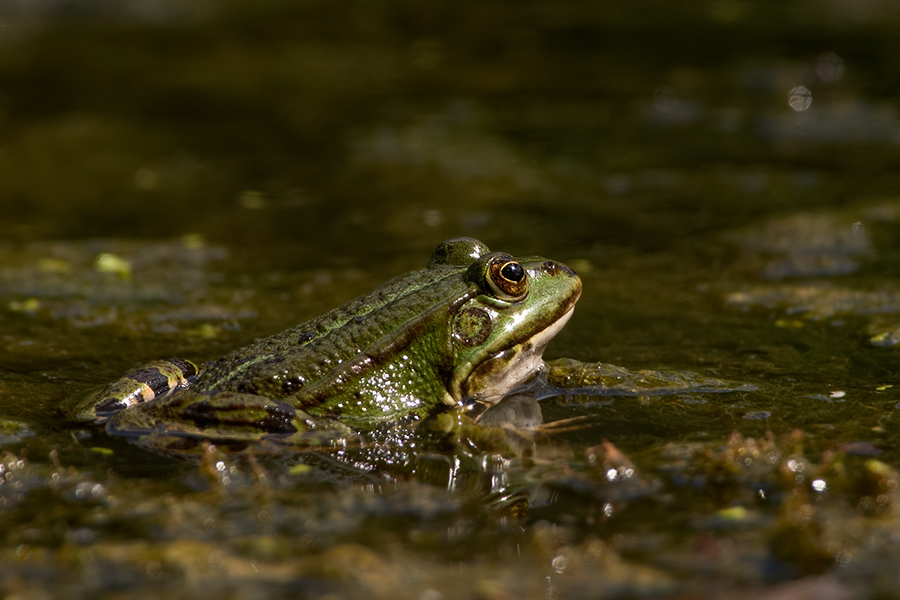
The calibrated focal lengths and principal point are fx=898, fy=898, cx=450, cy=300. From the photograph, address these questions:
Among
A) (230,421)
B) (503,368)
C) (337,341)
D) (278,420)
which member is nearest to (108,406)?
(230,421)

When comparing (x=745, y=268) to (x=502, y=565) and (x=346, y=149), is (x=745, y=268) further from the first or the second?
(x=346, y=149)

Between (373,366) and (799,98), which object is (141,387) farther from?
(799,98)

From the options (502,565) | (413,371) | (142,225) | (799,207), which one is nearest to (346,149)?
Answer: (142,225)

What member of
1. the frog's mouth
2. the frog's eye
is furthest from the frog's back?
the frog's mouth

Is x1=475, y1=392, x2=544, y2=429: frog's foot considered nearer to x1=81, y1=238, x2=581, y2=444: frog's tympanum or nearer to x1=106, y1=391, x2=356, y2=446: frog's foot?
x1=81, y1=238, x2=581, y2=444: frog's tympanum

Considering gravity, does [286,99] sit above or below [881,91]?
below

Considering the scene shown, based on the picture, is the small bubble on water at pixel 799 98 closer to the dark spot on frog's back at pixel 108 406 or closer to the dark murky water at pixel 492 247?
the dark murky water at pixel 492 247

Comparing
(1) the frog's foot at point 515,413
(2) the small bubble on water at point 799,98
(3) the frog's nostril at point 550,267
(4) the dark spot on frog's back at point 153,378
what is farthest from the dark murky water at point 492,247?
(3) the frog's nostril at point 550,267
